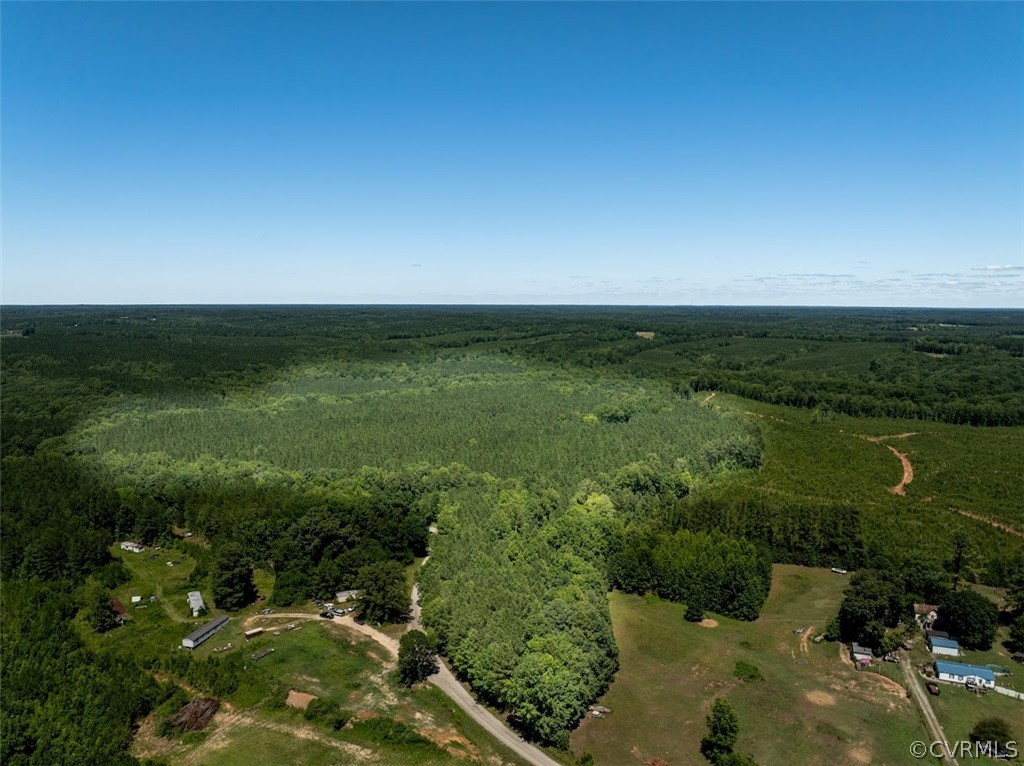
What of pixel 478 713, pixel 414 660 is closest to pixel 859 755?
pixel 478 713

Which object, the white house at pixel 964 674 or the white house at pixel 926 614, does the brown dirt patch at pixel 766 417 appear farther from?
the white house at pixel 964 674

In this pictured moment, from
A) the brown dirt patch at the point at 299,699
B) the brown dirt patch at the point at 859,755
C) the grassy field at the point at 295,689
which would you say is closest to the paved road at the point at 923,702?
the brown dirt patch at the point at 859,755

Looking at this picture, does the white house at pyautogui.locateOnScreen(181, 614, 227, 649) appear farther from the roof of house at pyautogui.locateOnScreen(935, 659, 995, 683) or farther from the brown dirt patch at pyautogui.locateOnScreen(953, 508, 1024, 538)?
the brown dirt patch at pyautogui.locateOnScreen(953, 508, 1024, 538)

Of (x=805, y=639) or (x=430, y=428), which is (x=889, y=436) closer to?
(x=805, y=639)

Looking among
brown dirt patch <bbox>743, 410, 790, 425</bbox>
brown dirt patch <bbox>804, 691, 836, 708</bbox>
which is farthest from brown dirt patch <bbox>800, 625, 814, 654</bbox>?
brown dirt patch <bbox>743, 410, 790, 425</bbox>

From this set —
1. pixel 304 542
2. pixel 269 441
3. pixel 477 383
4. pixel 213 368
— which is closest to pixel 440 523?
pixel 304 542

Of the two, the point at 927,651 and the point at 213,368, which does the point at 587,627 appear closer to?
the point at 927,651
